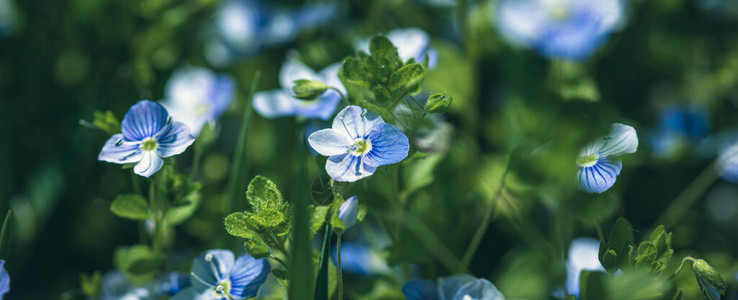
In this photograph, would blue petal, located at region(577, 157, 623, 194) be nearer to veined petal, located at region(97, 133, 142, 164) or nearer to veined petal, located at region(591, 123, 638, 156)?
veined petal, located at region(591, 123, 638, 156)

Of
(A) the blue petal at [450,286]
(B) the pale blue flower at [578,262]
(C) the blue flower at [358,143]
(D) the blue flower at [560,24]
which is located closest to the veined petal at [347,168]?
(C) the blue flower at [358,143]

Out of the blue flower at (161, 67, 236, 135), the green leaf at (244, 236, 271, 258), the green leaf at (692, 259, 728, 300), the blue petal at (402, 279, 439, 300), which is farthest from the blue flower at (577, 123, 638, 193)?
the blue flower at (161, 67, 236, 135)

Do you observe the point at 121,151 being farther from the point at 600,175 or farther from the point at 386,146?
the point at 600,175

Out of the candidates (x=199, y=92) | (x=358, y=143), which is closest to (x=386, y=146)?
(x=358, y=143)

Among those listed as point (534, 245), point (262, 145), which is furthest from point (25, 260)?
point (534, 245)

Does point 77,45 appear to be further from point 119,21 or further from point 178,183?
point 178,183

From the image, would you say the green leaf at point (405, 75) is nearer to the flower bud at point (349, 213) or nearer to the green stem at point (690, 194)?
the flower bud at point (349, 213)

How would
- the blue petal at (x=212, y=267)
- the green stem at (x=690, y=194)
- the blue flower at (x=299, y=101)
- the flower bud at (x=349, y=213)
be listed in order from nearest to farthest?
the flower bud at (x=349, y=213), the blue petal at (x=212, y=267), the blue flower at (x=299, y=101), the green stem at (x=690, y=194)
